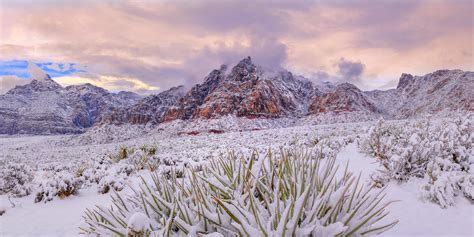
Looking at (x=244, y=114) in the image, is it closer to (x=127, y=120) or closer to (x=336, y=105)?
(x=336, y=105)

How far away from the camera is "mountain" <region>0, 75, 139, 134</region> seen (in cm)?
11162

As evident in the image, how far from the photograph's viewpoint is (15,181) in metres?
8.29

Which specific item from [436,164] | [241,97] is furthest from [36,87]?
[436,164]

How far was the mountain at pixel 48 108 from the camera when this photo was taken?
4395 inches

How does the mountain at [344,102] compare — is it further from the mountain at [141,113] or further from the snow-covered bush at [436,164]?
the snow-covered bush at [436,164]

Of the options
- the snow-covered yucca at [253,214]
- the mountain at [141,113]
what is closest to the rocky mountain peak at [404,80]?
the mountain at [141,113]

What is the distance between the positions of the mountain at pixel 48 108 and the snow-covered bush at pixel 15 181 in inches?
4291

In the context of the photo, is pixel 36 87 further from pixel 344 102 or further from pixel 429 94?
pixel 429 94

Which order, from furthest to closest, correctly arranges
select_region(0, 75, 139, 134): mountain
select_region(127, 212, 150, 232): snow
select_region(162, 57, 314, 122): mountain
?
1. select_region(0, 75, 139, 134): mountain
2. select_region(162, 57, 314, 122): mountain
3. select_region(127, 212, 150, 232): snow

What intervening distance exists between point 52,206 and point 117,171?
2.56m

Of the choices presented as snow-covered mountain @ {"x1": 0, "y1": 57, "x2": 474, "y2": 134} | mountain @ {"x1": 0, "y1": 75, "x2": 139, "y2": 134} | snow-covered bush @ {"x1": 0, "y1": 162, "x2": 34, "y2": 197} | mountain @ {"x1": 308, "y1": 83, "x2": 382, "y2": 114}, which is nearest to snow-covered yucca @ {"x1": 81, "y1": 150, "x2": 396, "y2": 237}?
snow-covered bush @ {"x1": 0, "y1": 162, "x2": 34, "y2": 197}

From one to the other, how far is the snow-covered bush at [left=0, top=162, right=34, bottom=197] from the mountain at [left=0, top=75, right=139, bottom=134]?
10899 cm

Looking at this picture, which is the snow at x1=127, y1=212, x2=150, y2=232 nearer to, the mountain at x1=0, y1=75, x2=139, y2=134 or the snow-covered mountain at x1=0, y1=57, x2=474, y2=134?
the snow-covered mountain at x1=0, y1=57, x2=474, y2=134

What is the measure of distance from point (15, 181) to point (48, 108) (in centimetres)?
15232
